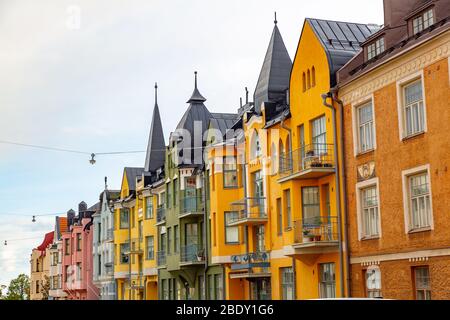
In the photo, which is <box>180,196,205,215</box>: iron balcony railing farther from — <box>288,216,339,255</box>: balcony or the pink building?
the pink building

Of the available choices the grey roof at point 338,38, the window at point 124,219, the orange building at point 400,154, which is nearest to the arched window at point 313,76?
the grey roof at point 338,38

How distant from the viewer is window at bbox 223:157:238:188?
1436 inches

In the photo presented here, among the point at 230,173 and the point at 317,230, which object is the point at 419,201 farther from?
the point at 230,173

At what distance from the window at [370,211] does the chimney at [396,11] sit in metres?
5.75

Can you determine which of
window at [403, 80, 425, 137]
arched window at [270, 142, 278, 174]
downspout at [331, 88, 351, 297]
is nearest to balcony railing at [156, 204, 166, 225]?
arched window at [270, 142, 278, 174]

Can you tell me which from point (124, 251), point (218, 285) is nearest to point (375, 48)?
point (218, 285)

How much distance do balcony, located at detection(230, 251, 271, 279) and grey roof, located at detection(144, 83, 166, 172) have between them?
84.8 feet

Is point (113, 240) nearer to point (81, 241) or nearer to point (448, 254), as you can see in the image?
A: point (81, 241)

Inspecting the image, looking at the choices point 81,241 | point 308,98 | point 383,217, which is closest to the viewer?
point 383,217

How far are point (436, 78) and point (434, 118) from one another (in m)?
1.08

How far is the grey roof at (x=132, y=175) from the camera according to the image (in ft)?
196

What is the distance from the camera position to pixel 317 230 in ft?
84.0
